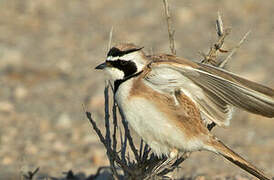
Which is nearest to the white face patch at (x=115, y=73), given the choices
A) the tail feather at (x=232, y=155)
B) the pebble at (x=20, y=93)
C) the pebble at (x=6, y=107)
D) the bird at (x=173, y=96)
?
the bird at (x=173, y=96)

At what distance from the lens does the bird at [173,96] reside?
14.9 ft

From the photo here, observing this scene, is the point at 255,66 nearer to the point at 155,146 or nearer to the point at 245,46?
the point at 245,46

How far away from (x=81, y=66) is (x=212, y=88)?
19.8 feet

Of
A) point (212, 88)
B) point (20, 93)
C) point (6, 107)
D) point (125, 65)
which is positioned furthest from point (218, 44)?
point (20, 93)

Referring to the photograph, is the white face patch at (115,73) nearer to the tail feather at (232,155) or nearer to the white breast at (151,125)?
the white breast at (151,125)

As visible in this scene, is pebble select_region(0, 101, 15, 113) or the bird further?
pebble select_region(0, 101, 15, 113)

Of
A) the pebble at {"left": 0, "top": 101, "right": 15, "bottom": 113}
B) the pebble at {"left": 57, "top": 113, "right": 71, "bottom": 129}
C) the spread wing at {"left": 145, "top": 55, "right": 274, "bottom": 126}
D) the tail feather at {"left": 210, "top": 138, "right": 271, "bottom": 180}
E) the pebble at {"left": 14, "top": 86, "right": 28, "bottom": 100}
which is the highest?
the pebble at {"left": 14, "top": 86, "right": 28, "bottom": 100}

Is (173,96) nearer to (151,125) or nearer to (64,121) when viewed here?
(151,125)

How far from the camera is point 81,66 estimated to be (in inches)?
412

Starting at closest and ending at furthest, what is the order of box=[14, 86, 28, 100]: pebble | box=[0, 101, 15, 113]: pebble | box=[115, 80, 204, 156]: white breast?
box=[115, 80, 204, 156]: white breast
box=[0, 101, 15, 113]: pebble
box=[14, 86, 28, 100]: pebble

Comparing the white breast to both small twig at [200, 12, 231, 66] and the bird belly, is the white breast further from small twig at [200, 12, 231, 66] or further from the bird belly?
small twig at [200, 12, 231, 66]

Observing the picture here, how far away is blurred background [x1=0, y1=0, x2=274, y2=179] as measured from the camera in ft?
25.2

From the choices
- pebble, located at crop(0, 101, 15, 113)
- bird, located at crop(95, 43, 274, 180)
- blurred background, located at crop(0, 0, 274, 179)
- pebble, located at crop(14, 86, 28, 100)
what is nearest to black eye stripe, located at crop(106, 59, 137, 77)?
bird, located at crop(95, 43, 274, 180)

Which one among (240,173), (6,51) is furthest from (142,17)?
(240,173)
